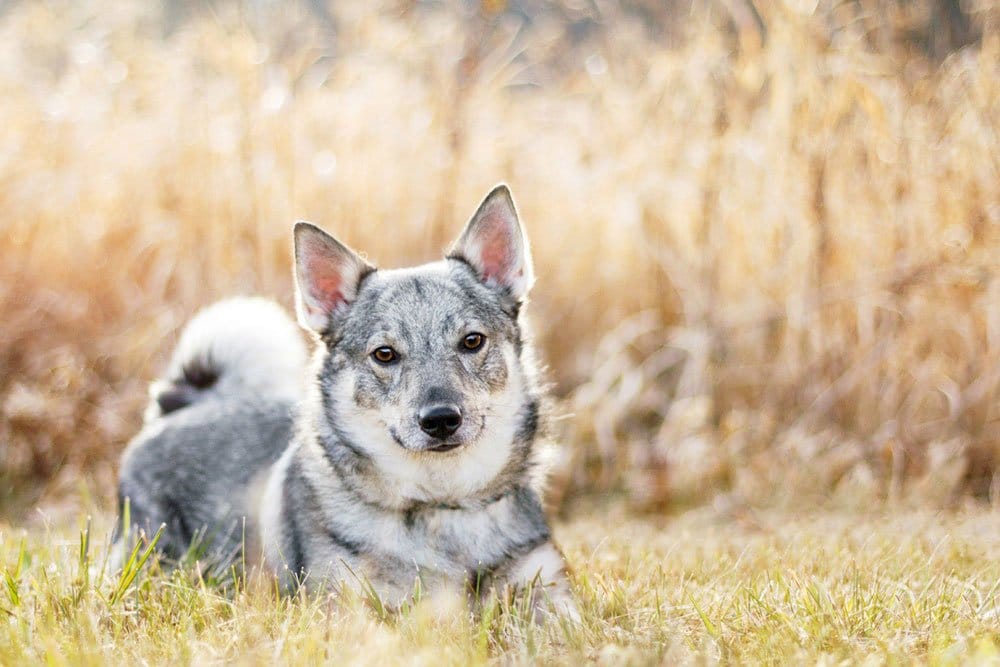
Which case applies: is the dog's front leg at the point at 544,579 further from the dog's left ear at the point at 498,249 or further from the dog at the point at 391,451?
the dog's left ear at the point at 498,249

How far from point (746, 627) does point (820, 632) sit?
188 millimetres

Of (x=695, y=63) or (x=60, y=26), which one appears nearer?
(x=695, y=63)

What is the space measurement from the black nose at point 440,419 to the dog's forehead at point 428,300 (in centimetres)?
40

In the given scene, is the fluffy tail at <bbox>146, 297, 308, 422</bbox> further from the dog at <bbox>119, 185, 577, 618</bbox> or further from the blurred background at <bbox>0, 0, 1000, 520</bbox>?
the blurred background at <bbox>0, 0, 1000, 520</bbox>

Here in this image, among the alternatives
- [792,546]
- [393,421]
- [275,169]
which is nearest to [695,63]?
[275,169]

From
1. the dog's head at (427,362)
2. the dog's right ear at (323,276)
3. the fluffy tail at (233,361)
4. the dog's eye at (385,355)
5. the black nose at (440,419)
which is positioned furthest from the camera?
the fluffy tail at (233,361)

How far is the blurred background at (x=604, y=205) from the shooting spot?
5121mm

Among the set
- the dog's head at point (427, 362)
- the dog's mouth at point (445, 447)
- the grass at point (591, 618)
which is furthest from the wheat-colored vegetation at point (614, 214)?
the dog's mouth at point (445, 447)

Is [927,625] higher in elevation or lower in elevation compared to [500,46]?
lower

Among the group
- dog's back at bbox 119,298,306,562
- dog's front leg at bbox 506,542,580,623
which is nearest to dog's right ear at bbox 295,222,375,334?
dog's back at bbox 119,298,306,562

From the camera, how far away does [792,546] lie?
148 inches

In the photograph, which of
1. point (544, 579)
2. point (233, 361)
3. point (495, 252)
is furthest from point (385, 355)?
point (233, 361)

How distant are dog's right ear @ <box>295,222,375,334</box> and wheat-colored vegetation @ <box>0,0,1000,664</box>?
1.16m

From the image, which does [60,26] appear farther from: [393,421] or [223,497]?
[393,421]
